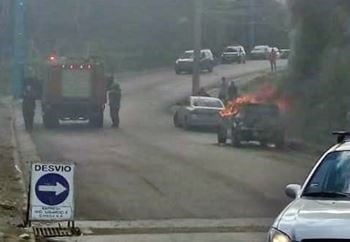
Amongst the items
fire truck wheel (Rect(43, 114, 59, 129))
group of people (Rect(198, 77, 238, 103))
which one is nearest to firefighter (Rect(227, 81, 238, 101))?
group of people (Rect(198, 77, 238, 103))

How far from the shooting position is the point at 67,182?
13.3 metres

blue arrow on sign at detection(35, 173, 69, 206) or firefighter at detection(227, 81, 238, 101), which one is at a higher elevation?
blue arrow on sign at detection(35, 173, 69, 206)

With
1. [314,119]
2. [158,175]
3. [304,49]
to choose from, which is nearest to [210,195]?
[158,175]

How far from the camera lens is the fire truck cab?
39.3 m

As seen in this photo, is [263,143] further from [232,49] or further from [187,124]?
[232,49]

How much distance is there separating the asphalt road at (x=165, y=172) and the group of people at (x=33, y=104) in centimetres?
49

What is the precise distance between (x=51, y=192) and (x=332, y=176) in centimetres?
543

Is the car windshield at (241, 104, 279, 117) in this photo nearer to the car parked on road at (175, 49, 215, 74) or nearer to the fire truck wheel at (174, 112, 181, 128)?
the fire truck wheel at (174, 112, 181, 128)

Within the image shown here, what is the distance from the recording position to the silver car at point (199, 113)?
40125 mm

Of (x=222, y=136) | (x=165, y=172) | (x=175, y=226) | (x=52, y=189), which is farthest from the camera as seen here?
(x=222, y=136)

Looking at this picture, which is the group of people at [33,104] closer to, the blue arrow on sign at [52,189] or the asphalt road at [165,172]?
the asphalt road at [165,172]

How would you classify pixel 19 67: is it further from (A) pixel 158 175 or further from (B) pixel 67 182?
(B) pixel 67 182

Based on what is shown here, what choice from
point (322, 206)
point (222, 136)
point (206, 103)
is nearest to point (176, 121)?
point (206, 103)

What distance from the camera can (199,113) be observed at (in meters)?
40.2
